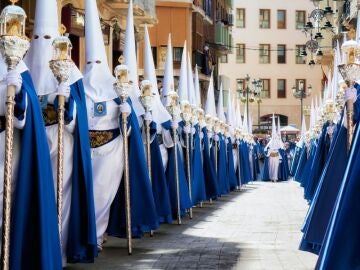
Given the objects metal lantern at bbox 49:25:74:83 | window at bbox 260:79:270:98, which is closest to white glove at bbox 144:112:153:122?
metal lantern at bbox 49:25:74:83

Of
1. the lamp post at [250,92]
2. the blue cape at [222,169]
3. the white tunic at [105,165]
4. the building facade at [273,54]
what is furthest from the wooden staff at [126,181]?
the building facade at [273,54]

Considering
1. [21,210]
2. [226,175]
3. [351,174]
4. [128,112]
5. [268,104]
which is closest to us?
[351,174]

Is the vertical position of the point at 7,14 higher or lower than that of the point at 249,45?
lower

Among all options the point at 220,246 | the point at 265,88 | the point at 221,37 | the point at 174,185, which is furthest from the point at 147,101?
the point at 265,88

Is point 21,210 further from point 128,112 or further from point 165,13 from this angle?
point 165,13

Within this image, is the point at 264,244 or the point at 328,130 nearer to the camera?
the point at 264,244

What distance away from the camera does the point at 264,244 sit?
11.0 meters

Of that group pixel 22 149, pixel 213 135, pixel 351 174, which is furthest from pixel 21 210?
pixel 213 135

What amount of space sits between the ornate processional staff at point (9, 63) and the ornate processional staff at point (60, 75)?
1246mm

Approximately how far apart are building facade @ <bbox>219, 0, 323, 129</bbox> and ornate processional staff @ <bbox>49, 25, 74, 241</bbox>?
72014mm

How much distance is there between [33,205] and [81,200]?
1735mm

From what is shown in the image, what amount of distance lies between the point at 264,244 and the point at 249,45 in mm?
70880

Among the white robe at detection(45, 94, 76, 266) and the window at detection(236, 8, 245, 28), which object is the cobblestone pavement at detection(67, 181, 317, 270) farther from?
the window at detection(236, 8, 245, 28)

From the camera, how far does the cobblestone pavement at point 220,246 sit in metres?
9.16
